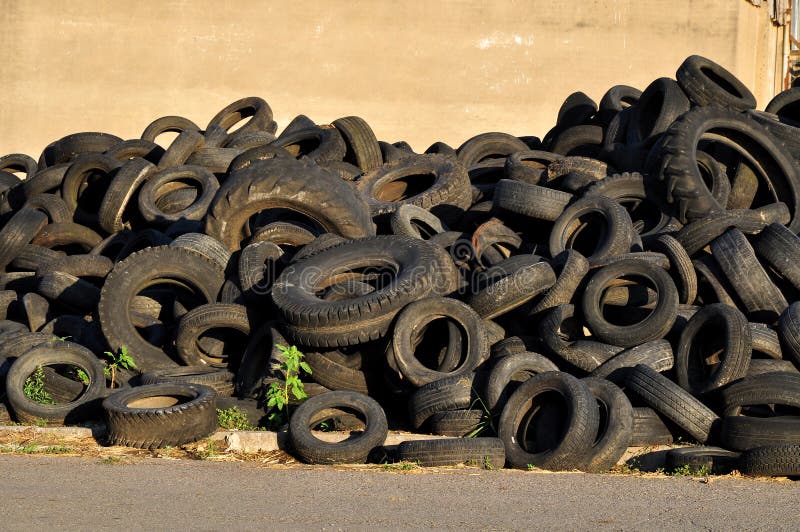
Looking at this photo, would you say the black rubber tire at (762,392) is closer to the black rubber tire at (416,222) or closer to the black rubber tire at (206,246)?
the black rubber tire at (416,222)

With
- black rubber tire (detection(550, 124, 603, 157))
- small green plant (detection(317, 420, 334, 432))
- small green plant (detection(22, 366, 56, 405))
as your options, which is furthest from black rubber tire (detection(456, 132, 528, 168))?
Result: small green plant (detection(22, 366, 56, 405))

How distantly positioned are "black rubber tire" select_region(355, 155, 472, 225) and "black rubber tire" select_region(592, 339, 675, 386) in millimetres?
3702

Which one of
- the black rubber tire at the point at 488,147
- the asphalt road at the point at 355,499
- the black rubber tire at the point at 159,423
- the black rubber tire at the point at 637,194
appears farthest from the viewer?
the black rubber tire at the point at 488,147

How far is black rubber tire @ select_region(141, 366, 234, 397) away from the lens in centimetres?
796

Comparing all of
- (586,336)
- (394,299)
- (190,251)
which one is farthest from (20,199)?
(586,336)

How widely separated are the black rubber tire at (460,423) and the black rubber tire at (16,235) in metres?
6.17

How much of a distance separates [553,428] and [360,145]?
22.4 ft

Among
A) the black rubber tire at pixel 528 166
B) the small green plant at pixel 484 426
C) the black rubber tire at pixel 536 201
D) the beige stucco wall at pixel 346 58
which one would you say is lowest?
the small green plant at pixel 484 426

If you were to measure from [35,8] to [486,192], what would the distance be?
13017mm

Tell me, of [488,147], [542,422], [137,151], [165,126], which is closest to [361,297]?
[542,422]

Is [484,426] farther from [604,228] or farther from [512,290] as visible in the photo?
[604,228]

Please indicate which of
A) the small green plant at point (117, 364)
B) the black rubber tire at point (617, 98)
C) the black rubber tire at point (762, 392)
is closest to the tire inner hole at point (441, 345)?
the black rubber tire at point (762, 392)

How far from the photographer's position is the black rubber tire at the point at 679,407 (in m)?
6.98

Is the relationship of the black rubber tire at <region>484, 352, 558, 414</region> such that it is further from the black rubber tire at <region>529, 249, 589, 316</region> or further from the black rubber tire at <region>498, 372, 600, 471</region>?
the black rubber tire at <region>529, 249, 589, 316</region>
